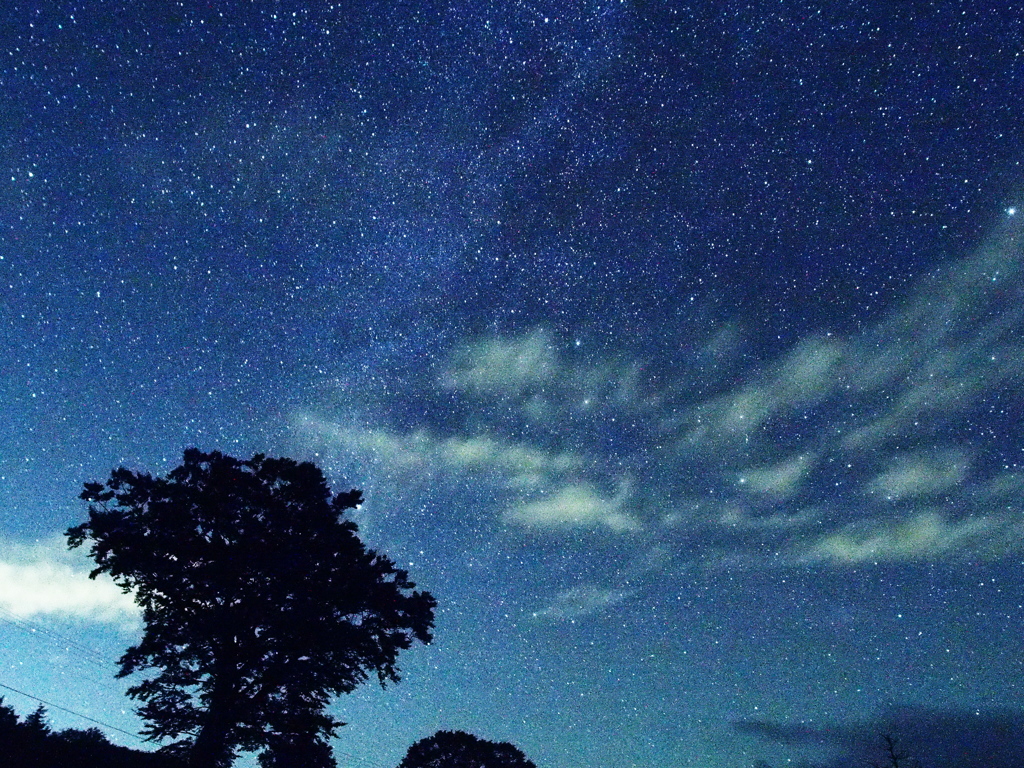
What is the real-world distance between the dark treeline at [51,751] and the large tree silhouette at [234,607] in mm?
1730

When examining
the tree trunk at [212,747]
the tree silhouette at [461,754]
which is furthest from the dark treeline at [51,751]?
the tree silhouette at [461,754]

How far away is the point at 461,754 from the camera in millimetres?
46594

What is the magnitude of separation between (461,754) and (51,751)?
38711mm

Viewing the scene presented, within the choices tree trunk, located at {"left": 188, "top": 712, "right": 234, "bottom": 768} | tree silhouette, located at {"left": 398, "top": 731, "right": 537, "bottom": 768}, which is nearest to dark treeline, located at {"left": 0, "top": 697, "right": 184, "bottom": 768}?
tree trunk, located at {"left": 188, "top": 712, "right": 234, "bottom": 768}

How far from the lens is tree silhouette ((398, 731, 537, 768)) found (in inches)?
1820

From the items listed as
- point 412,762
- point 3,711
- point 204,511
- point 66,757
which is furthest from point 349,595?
point 412,762

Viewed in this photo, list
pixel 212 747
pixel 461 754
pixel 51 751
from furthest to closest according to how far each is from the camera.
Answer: pixel 461 754, pixel 212 747, pixel 51 751

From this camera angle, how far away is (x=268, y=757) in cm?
2180

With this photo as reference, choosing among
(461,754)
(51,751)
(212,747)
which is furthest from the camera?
(461,754)

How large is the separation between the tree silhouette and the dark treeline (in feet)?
106

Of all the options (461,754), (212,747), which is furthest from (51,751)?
(461,754)

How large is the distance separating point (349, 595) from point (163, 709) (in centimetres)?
721

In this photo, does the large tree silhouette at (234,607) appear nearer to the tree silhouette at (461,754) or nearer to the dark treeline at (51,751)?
the dark treeline at (51,751)

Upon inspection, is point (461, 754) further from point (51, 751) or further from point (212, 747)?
point (51, 751)
